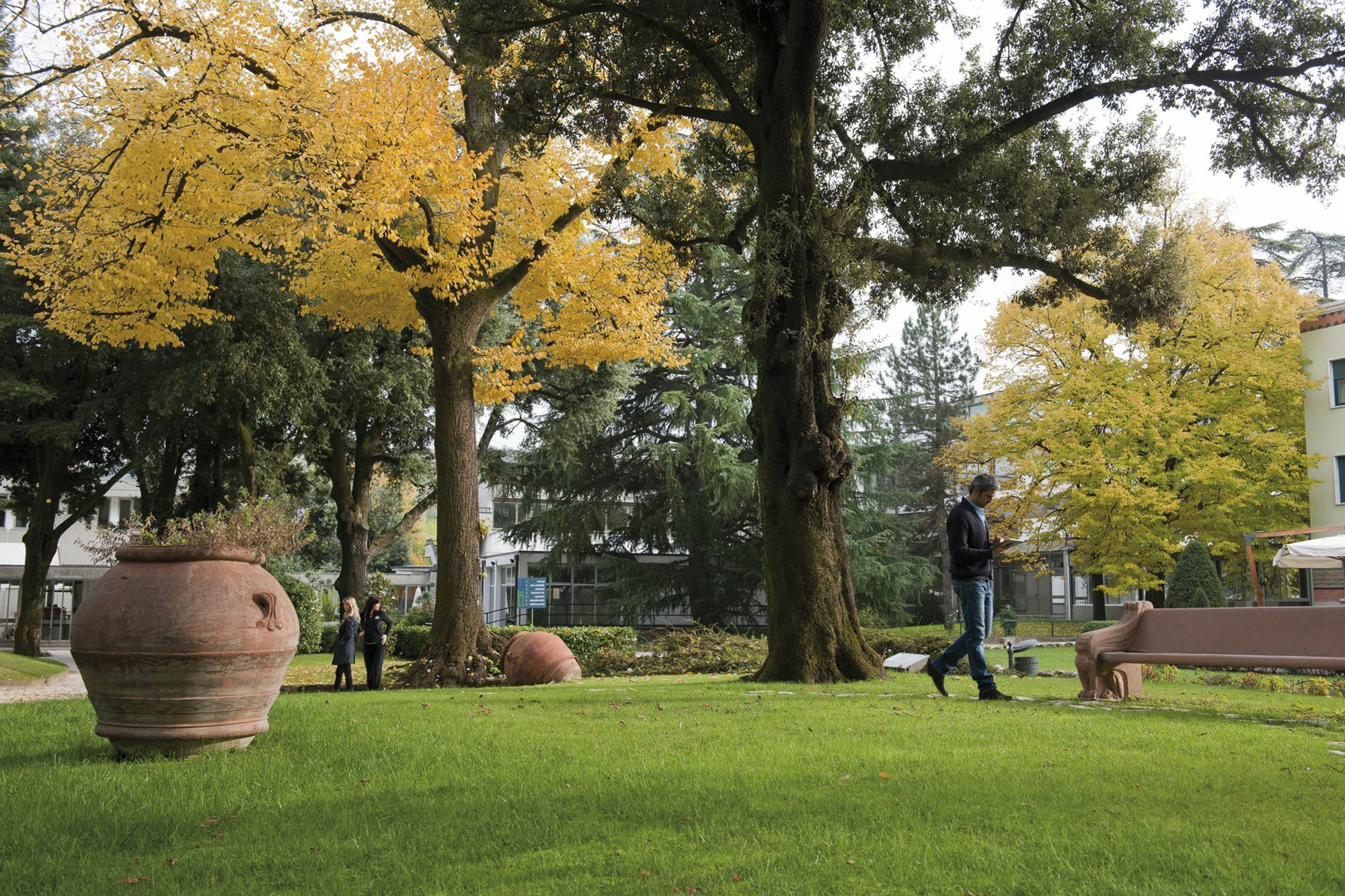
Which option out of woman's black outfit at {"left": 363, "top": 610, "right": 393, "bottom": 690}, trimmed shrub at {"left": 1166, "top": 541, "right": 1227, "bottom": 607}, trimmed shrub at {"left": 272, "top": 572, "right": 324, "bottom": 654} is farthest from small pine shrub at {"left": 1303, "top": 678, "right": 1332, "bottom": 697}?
trimmed shrub at {"left": 272, "top": 572, "right": 324, "bottom": 654}

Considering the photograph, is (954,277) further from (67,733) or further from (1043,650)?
(1043,650)

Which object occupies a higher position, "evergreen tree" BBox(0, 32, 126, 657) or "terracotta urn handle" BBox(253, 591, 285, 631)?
"evergreen tree" BBox(0, 32, 126, 657)

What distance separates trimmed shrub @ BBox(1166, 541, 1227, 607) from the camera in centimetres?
2388

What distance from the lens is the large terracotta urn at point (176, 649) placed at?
6.04 meters

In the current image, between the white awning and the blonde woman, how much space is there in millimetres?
18403

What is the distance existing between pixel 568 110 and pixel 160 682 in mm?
9219

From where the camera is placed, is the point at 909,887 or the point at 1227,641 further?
the point at 1227,641

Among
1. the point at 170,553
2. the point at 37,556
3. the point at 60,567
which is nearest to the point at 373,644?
the point at 170,553

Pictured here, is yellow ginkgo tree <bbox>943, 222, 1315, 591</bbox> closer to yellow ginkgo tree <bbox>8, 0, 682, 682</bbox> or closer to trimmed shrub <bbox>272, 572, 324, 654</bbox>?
yellow ginkgo tree <bbox>8, 0, 682, 682</bbox>

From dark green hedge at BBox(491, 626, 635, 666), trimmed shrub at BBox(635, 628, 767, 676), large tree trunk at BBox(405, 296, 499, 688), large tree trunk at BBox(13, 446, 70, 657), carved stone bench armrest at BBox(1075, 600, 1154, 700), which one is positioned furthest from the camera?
large tree trunk at BBox(13, 446, 70, 657)

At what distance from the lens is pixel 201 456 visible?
87.6ft

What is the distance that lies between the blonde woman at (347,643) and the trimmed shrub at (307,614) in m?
11.9

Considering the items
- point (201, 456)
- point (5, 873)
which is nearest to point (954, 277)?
point (5, 873)

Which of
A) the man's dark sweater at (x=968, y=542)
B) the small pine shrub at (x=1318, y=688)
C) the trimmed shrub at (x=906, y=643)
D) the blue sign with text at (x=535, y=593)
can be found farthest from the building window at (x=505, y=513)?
the man's dark sweater at (x=968, y=542)
